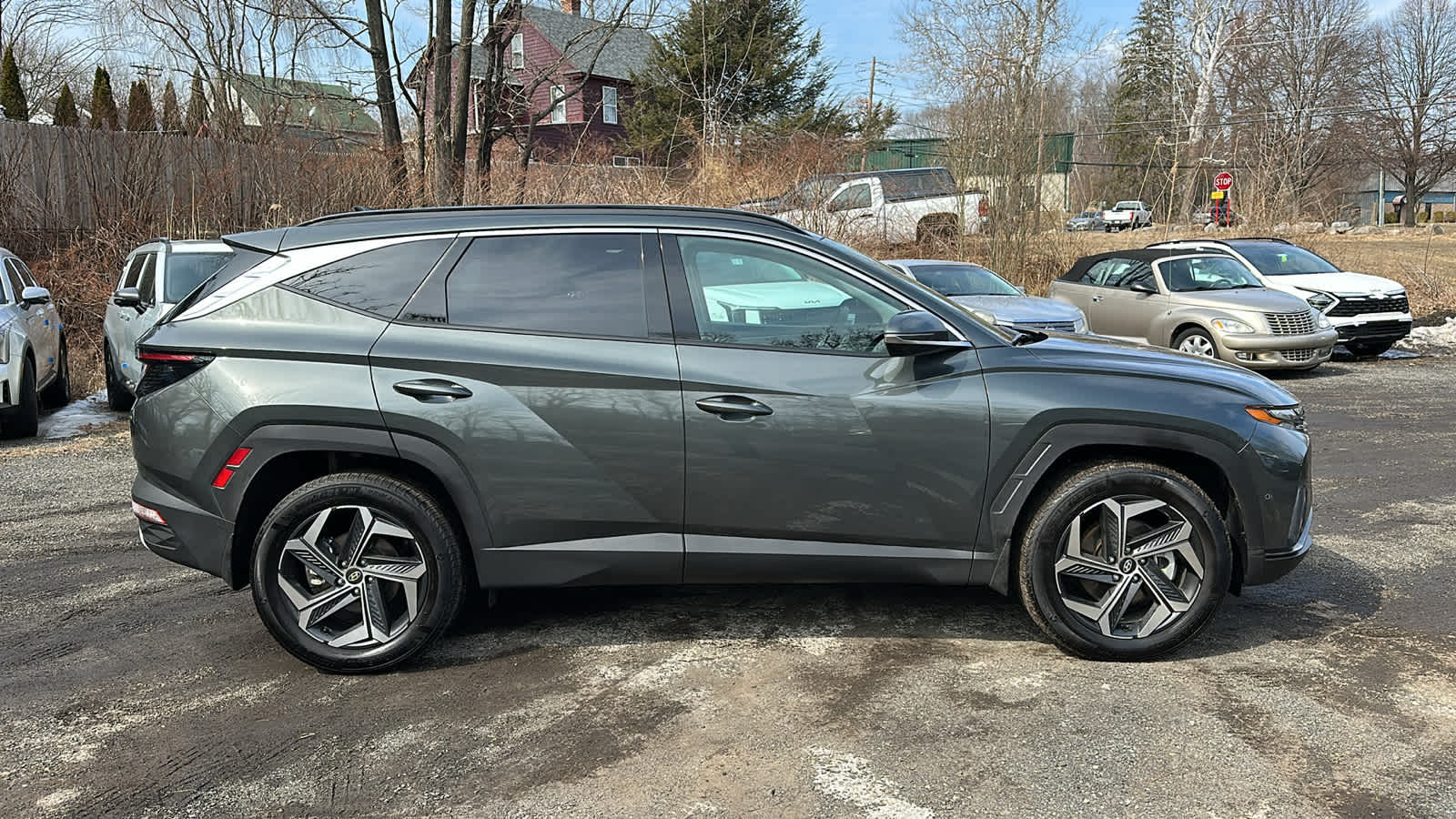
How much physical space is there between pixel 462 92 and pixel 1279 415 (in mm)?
17550

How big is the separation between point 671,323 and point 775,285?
45cm

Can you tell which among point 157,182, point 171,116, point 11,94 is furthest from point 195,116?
point 11,94

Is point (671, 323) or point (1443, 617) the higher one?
point (671, 323)

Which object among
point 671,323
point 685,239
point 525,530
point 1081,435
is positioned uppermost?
point 685,239

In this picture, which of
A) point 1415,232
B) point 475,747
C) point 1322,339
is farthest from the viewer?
point 1415,232

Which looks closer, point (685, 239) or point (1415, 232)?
point (685, 239)

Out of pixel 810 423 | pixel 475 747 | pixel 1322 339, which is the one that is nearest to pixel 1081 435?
pixel 810 423

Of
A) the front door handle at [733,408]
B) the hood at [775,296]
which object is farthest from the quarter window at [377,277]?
the front door handle at [733,408]

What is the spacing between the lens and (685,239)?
4.16m

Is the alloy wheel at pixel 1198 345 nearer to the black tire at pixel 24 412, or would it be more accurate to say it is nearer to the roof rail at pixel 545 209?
the roof rail at pixel 545 209

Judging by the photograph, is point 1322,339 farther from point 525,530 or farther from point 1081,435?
point 525,530

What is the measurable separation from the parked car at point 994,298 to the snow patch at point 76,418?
8.34 metres

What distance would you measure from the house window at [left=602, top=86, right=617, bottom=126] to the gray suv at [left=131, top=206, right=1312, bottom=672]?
45.8m

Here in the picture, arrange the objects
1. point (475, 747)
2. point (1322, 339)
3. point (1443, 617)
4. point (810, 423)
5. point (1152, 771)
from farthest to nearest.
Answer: point (1322, 339), point (1443, 617), point (810, 423), point (475, 747), point (1152, 771)
